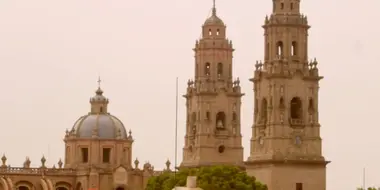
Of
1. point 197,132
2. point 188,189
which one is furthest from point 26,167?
point 188,189

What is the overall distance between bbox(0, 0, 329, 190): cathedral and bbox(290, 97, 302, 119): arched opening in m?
0.06

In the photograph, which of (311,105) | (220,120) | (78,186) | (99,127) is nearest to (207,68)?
(220,120)

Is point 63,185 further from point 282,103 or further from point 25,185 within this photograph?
point 282,103

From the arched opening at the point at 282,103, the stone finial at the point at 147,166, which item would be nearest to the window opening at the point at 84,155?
the stone finial at the point at 147,166

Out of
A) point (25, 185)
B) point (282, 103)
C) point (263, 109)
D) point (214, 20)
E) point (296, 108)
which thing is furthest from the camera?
point (25, 185)

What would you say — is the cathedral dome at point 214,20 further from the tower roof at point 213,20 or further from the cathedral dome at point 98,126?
the cathedral dome at point 98,126

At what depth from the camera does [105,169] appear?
13862cm

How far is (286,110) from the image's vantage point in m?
101

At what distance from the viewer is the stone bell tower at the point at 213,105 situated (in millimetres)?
118750

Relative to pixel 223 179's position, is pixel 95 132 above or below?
above

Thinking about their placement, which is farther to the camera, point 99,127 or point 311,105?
point 99,127

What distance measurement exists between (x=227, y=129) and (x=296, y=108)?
18.3 metres

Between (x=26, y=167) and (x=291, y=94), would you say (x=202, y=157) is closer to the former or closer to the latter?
(x=291, y=94)

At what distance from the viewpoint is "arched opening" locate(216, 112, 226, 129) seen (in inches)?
4747
